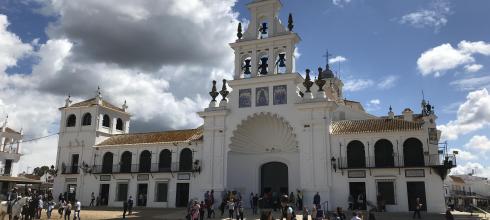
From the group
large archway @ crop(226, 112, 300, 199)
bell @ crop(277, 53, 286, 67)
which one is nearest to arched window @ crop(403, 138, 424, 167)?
large archway @ crop(226, 112, 300, 199)

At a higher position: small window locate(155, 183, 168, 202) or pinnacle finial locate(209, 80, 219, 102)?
pinnacle finial locate(209, 80, 219, 102)

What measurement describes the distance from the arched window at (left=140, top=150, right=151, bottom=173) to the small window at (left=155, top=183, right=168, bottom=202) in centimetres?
197

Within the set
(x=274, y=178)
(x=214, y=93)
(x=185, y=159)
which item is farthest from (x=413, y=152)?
(x=185, y=159)

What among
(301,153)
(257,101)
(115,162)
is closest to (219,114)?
(257,101)

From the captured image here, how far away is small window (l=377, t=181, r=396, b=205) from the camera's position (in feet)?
84.1

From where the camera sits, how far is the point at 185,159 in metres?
32.3

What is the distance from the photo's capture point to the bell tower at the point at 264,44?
29031 mm

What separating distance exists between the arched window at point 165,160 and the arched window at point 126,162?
2.96m

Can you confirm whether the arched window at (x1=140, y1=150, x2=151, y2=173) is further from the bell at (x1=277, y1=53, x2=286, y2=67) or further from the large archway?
the bell at (x1=277, y1=53, x2=286, y2=67)

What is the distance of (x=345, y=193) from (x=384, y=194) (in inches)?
90.4

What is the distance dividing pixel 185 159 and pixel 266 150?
661cm

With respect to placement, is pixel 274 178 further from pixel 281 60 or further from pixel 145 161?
pixel 145 161

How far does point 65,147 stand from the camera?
37.5 m

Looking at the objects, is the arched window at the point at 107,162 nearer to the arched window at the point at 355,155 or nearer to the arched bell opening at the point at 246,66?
the arched bell opening at the point at 246,66
